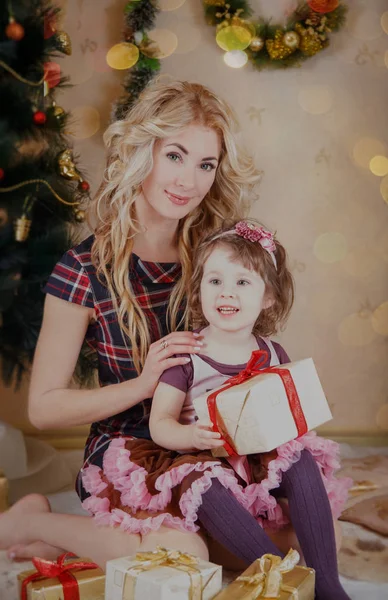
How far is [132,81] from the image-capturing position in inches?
99.0

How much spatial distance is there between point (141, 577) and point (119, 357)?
0.68 metres

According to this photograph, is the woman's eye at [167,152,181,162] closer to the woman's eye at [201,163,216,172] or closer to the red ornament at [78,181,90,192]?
the woman's eye at [201,163,216,172]

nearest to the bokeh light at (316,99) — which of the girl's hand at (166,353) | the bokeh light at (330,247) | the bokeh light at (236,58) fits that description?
the bokeh light at (236,58)

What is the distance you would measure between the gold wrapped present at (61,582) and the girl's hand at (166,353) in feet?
1.37

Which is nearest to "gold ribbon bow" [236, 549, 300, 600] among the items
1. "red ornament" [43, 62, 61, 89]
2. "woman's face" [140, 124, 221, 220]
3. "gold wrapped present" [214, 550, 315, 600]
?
"gold wrapped present" [214, 550, 315, 600]

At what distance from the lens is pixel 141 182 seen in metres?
1.81

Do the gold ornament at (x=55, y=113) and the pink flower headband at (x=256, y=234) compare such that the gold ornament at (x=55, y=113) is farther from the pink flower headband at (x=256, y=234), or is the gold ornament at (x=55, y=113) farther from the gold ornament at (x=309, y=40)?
the gold ornament at (x=309, y=40)

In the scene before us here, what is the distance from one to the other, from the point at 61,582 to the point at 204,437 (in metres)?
0.38

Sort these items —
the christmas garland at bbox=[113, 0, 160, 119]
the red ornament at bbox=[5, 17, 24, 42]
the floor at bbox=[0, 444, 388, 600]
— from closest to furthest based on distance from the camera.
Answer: the floor at bbox=[0, 444, 388, 600], the red ornament at bbox=[5, 17, 24, 42], the christmas garland at bbox=[113, 0, 160, 119]

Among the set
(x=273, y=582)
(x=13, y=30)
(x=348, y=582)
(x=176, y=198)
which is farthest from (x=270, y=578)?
(x=13, y=30)

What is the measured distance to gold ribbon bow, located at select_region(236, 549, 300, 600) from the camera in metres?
1.28

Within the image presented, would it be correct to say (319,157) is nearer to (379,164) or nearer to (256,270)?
(379,164)

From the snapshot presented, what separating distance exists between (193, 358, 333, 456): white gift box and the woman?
0.22 meters

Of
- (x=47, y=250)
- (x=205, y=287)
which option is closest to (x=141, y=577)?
(x=205, y=287)
